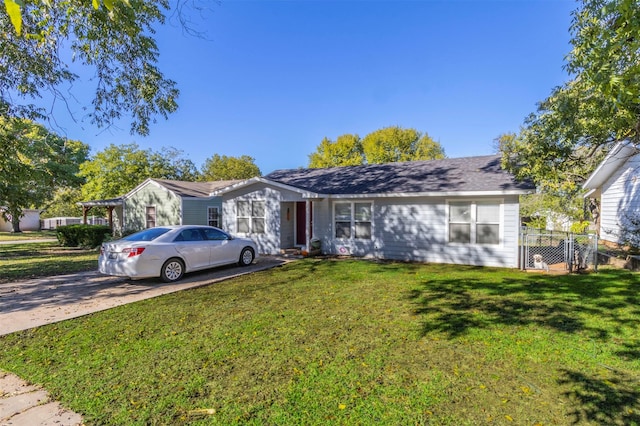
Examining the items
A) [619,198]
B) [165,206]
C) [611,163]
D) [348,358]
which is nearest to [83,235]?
[165,206]

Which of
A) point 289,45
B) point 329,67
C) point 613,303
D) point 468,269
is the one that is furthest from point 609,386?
point 329,67

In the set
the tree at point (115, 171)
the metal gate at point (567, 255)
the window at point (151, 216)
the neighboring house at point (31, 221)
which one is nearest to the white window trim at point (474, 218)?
the metal gate at point (567, 255)

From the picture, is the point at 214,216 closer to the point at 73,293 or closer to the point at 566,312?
the point at 73,293

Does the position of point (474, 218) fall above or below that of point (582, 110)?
below

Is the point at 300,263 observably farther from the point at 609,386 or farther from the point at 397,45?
the point at 397,45

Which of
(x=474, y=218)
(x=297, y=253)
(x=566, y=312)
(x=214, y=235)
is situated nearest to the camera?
(x=566, y=312)

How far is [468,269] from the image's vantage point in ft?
33.6

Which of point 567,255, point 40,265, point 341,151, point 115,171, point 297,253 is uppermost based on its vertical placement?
point 341,151

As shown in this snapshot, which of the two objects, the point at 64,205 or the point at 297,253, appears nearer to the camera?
the point at 297,253

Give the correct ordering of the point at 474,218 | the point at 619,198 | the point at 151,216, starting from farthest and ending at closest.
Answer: the point at 151,216 < the point at 619,198 < the point at 474,218

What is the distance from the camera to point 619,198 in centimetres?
1355

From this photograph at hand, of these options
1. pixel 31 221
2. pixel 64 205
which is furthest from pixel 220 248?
pixel 31 221

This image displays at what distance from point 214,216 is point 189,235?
12394 millimetres

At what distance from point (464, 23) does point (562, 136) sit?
219 inches
